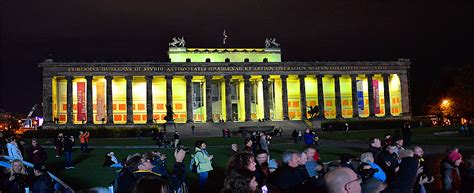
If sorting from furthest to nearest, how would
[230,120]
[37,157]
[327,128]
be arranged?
[230,120]
[327,128]
[37,157]

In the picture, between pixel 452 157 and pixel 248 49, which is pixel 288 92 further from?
pixel 452 157

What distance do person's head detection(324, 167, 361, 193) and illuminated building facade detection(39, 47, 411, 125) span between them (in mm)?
85454

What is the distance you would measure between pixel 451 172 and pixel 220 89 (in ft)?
288

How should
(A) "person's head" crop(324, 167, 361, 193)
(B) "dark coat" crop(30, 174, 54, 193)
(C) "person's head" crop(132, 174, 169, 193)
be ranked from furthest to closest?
(B) "dark coat" crop(30, 174, 54, 193), (A) "person's head" crop(324, 167, 361, 193), (C) "person's head" crop(132, 174, 169, 193)

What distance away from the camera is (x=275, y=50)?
4003 inches

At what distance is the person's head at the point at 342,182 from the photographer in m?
5.43

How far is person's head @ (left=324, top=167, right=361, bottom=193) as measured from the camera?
17.8 ft

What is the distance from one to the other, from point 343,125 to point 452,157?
68830 mm

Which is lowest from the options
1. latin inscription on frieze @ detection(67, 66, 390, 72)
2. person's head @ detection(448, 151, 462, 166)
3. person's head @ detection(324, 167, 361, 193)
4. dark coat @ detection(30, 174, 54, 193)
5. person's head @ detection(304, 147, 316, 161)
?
dark coat @ detection(30, 174, 54, 193)

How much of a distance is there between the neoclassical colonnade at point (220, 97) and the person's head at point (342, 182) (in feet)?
281

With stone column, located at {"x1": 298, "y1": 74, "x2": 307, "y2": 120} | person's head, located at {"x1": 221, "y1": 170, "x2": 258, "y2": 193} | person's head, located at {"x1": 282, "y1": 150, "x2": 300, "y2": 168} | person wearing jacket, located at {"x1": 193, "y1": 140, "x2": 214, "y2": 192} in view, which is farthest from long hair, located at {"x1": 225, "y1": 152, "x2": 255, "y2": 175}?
stone column, located at {"x1": 298, "y1": 74, "x2": 307, "y2": 120}

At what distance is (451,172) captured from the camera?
11906 mm

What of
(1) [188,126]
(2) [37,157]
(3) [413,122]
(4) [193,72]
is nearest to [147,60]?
(4) [193,72]

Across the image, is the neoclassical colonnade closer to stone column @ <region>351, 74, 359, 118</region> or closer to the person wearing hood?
stone column @ <region>351, 74, 359, 118</region>
